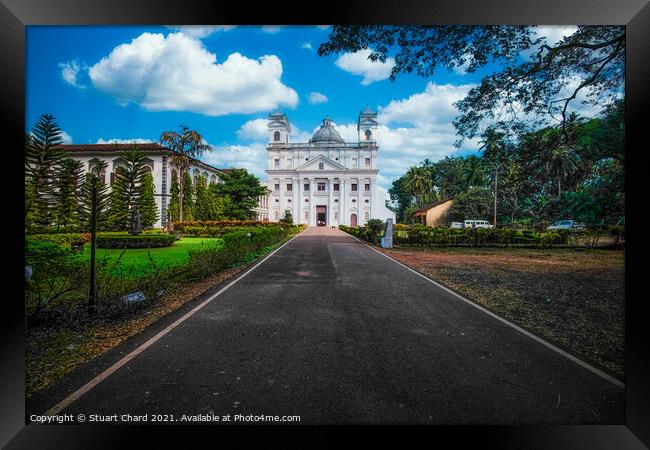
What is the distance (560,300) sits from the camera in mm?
6664

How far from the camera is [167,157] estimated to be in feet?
51.3

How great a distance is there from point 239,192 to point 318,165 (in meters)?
30.7

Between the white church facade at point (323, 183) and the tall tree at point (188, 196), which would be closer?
the tall tree at point (188, 196)

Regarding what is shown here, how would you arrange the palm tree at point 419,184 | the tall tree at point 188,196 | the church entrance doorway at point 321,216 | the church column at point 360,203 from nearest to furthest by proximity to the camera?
1. the tall tree at point 188,196
2. the palm tree at point 419,184
3. the church column at point 360,203
4. the church entrance doorway at point 321,216

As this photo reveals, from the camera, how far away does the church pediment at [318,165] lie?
60.7 metres

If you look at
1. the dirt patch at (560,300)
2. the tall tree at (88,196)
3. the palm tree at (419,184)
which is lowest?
the dirt patch at (560,300)

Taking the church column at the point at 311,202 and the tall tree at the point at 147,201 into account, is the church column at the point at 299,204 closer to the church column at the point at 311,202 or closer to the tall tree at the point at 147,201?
the church column at the point at 311,202

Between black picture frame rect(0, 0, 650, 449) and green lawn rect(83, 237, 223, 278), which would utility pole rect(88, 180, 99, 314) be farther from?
black picture frame rect(0, 0, 650, 449)

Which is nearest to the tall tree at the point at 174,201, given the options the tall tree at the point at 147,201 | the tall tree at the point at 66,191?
the tall tree at the point at 147,201

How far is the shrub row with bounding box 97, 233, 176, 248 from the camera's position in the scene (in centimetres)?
1519

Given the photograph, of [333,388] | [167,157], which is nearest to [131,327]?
[333,388]

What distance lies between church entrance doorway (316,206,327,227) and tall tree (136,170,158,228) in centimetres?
4677
